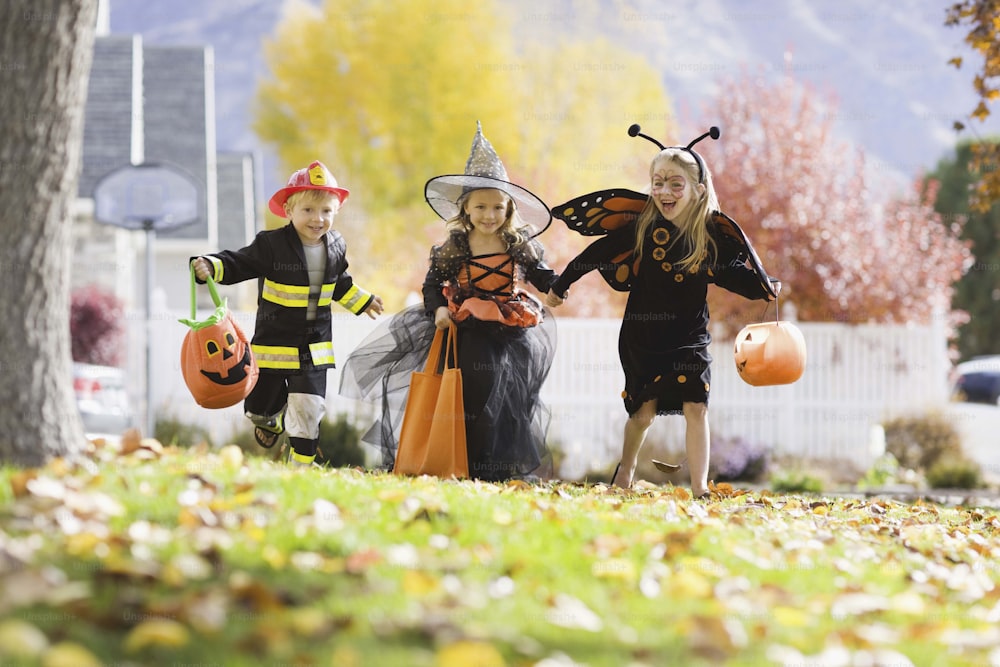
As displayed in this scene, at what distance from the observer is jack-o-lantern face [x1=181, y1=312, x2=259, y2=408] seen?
5.81 meters

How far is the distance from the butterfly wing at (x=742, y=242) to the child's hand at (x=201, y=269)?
2677 millimetres

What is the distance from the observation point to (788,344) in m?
6.18

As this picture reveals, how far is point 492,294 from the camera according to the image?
21.6 feet

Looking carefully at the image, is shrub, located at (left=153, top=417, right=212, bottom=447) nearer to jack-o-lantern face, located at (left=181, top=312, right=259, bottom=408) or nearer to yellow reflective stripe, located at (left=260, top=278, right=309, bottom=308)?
yellow reflective stripe, located at (left=260, top=278, right=309, bottom=308)

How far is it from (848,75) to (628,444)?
133 metres

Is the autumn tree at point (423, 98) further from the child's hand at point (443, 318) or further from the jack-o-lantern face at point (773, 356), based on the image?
the jack-o-lantern face at point (773, 356)

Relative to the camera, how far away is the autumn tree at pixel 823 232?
1465 cm

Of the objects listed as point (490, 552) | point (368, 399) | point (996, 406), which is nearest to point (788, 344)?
point (368, 399)

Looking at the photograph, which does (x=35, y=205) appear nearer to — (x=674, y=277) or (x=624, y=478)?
(x=674, y=277)

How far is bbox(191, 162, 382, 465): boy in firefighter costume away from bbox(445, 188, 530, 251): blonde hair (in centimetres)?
71

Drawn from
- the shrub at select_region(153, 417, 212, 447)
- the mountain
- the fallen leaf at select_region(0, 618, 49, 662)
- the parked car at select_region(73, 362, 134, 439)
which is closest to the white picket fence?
the shrub at select_region(153, 417, 212, 447)

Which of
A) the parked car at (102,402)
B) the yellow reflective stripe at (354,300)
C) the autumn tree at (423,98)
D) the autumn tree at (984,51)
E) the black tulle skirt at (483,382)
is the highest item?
the autumn tree at (423,98)

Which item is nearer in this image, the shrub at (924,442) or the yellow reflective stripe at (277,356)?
the yellow reflective stripe at (277,356)

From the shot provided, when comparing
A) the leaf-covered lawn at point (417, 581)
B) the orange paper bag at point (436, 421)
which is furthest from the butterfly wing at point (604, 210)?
the leaf-covered lawn at point (417, 581)
